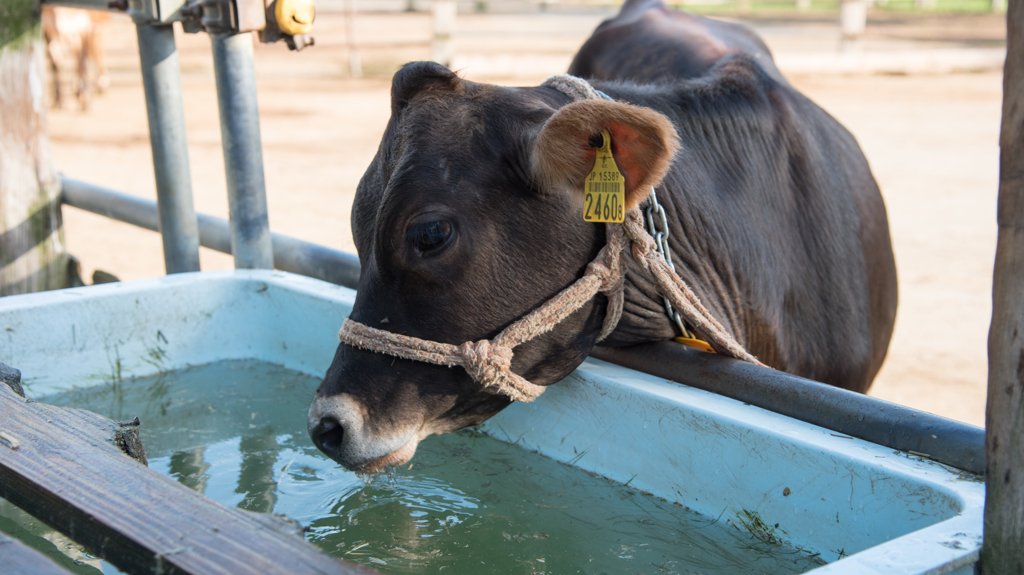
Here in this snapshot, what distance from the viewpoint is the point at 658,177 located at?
183cm

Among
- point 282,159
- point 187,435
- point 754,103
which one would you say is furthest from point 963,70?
point 187,435

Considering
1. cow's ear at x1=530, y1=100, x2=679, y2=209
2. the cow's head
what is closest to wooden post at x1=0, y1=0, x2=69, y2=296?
the cow's head

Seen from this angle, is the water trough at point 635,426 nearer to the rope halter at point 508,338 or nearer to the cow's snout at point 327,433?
the rope halter at point 508,338

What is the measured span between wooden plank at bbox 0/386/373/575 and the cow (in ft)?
1.56

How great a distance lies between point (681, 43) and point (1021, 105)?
2621 millimetres

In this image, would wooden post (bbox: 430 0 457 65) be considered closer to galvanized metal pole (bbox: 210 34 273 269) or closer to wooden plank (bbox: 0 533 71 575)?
galvanized metal pole (bbox: 210 34 273 269)

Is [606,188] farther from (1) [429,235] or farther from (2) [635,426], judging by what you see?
(2) [635,426]

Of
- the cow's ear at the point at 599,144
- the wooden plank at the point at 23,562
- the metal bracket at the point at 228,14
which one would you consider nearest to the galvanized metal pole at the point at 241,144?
the metal bracket at the point at 228,14

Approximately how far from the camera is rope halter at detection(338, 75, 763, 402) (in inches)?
73.7

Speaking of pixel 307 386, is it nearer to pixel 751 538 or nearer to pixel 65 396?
pixel 65 396

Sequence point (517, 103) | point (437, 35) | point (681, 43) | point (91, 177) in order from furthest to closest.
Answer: point (437, 35) < point (91, 177) < point (681, 43) < point (517, 103)

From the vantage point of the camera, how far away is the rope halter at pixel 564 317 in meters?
1.87

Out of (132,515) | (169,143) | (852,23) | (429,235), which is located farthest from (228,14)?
(852,23)

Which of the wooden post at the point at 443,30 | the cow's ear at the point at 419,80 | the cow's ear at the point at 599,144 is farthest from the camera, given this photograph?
the wooden post at the point at 443,30
